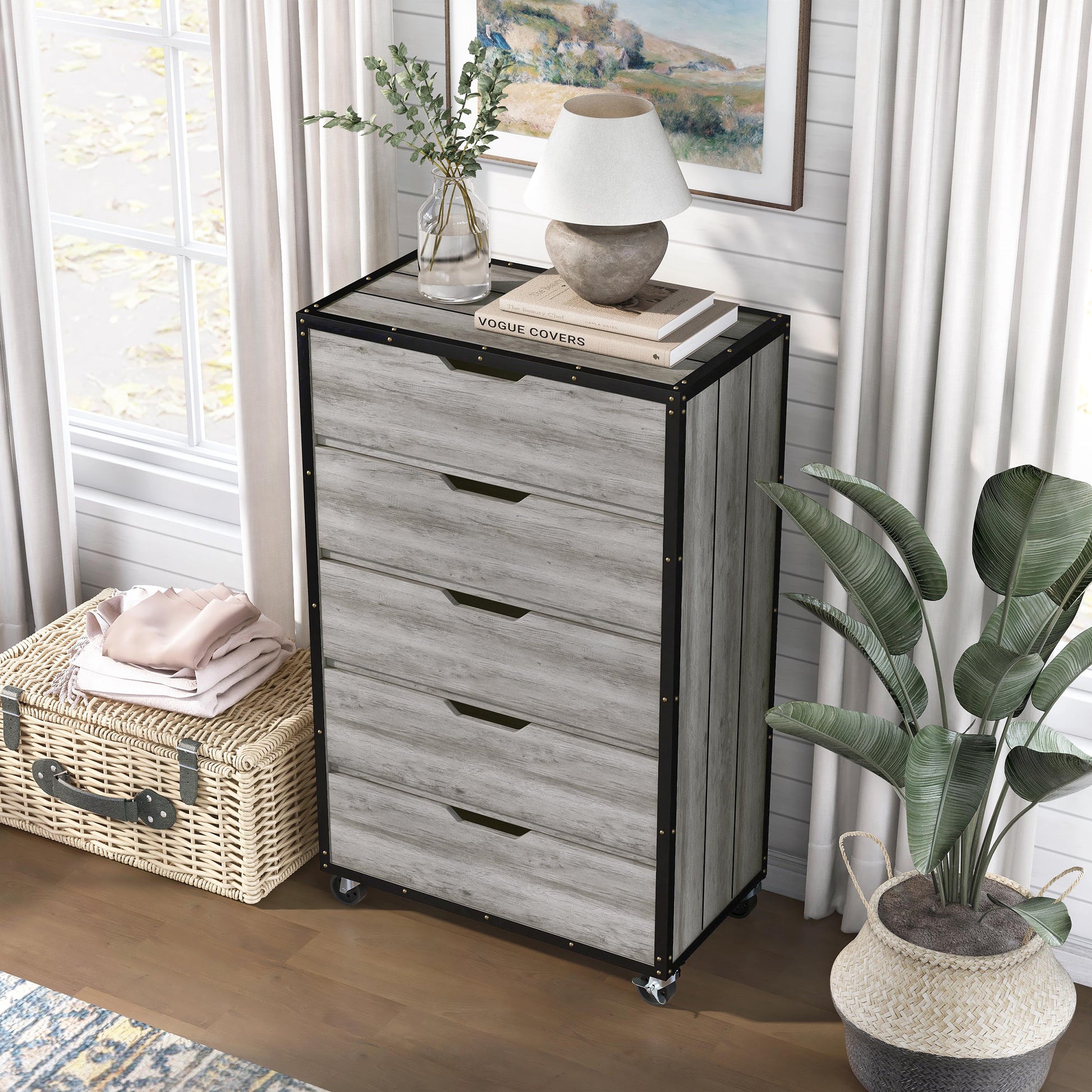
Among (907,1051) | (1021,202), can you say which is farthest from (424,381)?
(907,1051)

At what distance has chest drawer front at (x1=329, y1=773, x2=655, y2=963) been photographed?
8.11 feet

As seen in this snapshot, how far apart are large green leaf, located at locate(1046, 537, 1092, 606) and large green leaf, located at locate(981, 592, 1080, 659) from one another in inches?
0.7

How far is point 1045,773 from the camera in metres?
2.05

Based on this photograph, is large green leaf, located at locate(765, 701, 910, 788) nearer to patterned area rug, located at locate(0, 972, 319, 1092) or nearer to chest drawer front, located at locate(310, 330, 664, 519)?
chest drawer front, located at locate(310, 330, 664, 519)

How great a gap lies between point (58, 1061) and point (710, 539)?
1313mm

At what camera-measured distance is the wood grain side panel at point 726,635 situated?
90.0 inches

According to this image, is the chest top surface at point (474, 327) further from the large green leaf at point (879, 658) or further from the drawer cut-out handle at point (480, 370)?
the large green leaf at point (879, 658)

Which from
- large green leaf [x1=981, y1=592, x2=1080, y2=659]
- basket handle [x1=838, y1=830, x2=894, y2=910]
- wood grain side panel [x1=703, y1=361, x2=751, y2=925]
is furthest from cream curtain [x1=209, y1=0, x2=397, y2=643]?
large green leaf [x1=981, y1=592, x2=1080, y2=659]

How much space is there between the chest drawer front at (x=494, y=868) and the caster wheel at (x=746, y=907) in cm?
34

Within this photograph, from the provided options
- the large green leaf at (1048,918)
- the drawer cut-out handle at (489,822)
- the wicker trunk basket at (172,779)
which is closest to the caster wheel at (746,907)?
the drawer cut-out handle at (489,822)

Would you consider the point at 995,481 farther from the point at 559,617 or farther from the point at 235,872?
the point at 235,872

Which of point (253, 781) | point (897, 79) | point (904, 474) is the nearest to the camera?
point (897, 79)

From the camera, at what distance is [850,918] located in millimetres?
2725

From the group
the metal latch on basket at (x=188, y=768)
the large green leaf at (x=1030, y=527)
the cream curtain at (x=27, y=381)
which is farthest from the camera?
the cream curtain at (x=27, y=381)
